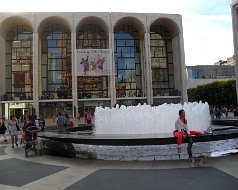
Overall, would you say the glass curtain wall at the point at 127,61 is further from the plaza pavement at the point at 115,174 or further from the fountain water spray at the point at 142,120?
the plaza pavement at the point at 115,174

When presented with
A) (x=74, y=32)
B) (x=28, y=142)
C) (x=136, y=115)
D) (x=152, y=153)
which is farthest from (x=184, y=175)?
(x=74, y=32)

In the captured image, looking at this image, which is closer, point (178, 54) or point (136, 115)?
point (136, 115)

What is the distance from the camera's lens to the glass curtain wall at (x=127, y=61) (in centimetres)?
5909

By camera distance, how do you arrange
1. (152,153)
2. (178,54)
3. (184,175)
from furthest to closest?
(178,54) → (152,153) → (184,175)

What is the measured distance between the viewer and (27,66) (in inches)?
2260

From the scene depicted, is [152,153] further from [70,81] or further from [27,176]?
[70,81]

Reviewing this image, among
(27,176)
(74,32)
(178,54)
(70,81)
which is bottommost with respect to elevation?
(27,176)

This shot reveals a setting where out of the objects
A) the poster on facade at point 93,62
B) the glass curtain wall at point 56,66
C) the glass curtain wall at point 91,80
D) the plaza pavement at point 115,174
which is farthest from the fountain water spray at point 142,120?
the glass curtain wall at point 56,66

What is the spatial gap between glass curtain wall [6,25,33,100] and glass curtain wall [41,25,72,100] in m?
2.59

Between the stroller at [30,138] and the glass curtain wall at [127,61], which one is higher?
the glass curtain wall at [127,61]

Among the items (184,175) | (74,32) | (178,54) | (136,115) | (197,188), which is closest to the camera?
(197,188)

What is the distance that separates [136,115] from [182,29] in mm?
45433

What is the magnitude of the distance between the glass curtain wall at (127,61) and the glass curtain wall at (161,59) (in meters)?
3.00

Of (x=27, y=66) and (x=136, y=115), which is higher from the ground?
(x=27, y=66)
